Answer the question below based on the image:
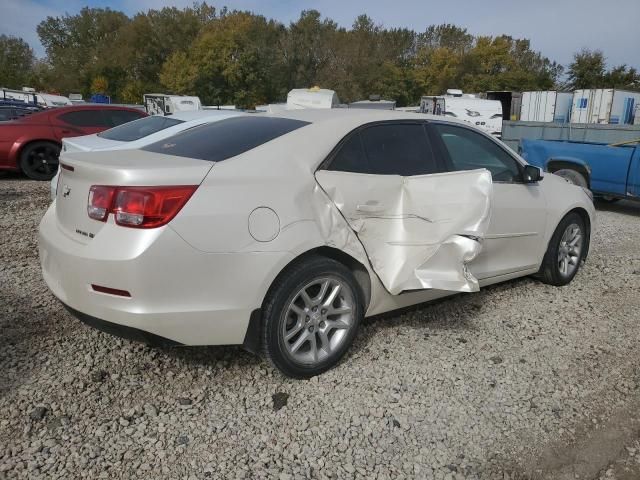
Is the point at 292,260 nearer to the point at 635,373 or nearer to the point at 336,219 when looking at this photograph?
the point at 336,219

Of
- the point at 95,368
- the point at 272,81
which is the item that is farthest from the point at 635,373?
the point at 272,81

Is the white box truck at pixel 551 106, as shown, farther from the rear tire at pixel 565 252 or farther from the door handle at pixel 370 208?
the door handle at pixel 370 208

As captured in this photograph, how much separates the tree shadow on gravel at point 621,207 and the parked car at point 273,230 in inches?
277

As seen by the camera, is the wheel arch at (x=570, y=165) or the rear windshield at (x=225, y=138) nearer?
the rear windshield at (x=225, y=138)

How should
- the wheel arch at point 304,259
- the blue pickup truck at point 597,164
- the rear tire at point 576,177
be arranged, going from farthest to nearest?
the rear tire at point 576,177 → the blue pickup truck at point 597,164 → the wheel arch at point 304,259

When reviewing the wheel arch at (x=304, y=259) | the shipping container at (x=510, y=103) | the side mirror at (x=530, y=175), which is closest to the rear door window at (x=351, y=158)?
the wheel arch at (x=304, y=259)

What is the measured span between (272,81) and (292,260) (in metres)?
55.7

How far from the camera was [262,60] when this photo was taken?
182ft

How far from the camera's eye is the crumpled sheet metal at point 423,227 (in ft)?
11.0

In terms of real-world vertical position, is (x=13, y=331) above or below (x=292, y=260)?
below

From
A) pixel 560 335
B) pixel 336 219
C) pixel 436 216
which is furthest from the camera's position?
pixel 560 335

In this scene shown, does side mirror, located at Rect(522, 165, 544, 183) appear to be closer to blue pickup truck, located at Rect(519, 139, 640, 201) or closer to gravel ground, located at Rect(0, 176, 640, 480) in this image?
gravel ground, located at Rect(0, 176, 640, 480)

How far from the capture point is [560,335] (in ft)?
13.2

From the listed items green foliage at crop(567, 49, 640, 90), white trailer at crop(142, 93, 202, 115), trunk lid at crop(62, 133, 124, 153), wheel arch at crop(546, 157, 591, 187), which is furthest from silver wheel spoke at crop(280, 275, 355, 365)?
green foliage at crop(567, 49, 640, 90)
